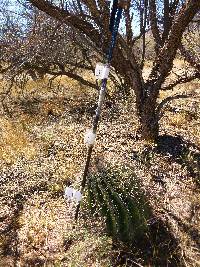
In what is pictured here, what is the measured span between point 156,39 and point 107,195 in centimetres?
327

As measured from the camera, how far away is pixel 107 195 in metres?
4.15

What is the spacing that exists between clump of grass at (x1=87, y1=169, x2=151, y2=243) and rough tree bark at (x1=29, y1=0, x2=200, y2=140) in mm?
2003

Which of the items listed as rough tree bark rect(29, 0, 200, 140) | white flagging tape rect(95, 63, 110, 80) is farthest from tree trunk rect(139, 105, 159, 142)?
white flagging tape rect(95, 63, 110, 80)

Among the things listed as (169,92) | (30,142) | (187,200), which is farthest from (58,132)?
(169,92)

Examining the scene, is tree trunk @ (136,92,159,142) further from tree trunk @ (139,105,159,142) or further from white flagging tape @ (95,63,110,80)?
white flagging tape @ (95,63,110,80)

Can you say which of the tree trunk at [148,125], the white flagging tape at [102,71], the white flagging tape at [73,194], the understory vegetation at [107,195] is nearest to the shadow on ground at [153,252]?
the understory vegetation at [107,195]

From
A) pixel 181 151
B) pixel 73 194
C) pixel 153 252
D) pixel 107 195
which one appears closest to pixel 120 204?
pixel 107 195

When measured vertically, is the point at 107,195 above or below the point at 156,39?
below

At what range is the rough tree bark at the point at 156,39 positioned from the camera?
5.42 m

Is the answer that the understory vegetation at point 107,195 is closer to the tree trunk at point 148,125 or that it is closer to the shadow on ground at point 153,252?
the shadow on ground at point 153,252

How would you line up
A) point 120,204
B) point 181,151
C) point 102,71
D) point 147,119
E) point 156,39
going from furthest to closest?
point 156,39 < point 147,119 < point 181,151 < point 120,204 < point 102,71

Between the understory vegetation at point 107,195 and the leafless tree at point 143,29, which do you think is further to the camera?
the leafless tree at point 143,29

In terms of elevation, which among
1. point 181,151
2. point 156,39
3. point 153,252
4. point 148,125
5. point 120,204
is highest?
point 156,39

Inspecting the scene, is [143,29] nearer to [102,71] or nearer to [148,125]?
[148,125]
